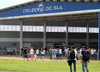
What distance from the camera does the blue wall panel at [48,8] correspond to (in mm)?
35894

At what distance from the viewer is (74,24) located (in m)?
58.4

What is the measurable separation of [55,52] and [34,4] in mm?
11476

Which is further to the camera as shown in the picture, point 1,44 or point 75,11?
point 1,44

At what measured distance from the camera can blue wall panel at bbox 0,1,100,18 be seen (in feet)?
118

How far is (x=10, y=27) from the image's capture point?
54.7 meters

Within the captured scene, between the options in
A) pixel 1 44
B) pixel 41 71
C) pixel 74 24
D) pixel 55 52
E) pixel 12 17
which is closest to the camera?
pixel 41 71

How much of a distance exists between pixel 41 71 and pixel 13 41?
A: 119 ft

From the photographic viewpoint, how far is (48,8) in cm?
4056

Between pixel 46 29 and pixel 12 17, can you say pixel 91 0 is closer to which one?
pixel 12 17

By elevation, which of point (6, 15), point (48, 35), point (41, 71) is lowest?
point (41, 71)

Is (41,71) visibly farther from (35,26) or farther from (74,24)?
(74,24)

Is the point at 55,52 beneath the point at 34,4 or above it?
beneath

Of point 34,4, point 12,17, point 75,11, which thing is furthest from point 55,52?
point 12,17

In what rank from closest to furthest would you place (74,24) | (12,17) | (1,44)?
1. (12,17)
2. (1,44)
3. (74,24)
